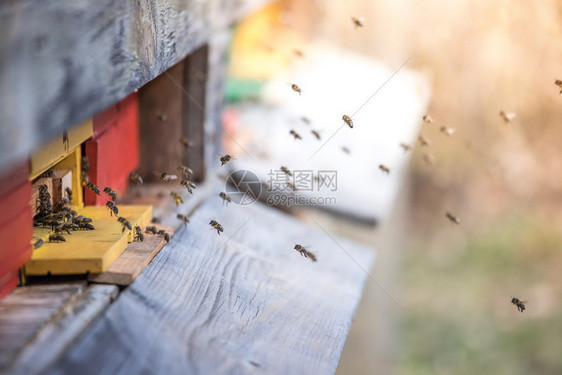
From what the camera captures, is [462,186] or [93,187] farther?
[462,186]

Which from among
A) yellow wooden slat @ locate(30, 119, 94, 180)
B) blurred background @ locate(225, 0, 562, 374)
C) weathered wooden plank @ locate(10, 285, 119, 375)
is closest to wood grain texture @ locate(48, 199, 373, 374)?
weathered wooden plank @ locate(10, 285, 119, 375)

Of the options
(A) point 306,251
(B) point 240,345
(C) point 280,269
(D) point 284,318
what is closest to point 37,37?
(B) point 240,345

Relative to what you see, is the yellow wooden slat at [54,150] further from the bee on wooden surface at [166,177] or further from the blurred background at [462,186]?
the blurred background at [462,186]

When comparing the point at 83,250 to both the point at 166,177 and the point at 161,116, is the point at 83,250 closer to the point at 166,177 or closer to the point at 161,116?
the point at 166,177

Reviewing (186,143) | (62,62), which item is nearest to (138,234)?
(62,62)

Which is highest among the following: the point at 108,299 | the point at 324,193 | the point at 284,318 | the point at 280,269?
the point at 324,193

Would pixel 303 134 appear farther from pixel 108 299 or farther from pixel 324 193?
pixel 108 299

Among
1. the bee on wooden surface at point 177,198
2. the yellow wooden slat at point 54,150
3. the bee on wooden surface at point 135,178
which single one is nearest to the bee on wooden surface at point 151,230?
the yellow wooden slat at point 54,150
